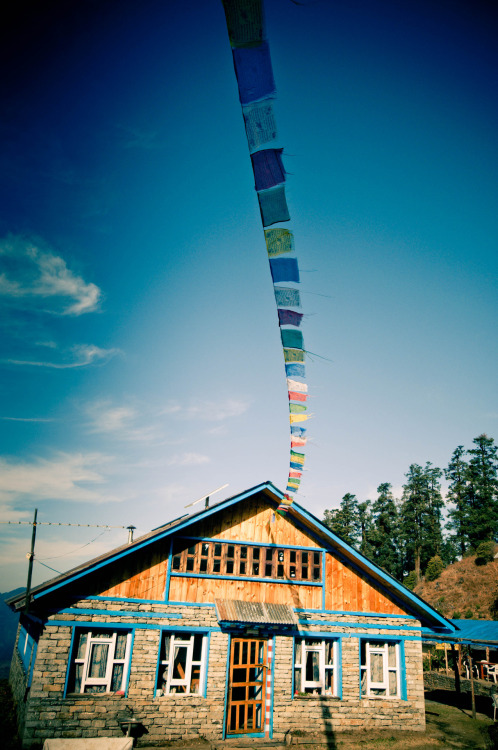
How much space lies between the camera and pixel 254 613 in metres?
13.3

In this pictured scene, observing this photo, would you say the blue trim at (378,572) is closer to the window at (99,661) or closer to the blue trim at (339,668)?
the blue trim at (339,668)

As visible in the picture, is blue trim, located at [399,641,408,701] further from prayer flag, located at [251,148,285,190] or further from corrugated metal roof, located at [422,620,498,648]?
prayer flag, located at [251,148,285,190]

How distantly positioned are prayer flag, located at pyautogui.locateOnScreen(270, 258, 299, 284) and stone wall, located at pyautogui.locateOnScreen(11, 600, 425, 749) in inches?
480

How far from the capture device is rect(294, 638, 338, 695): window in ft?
44.6

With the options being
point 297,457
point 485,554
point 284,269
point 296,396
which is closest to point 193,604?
point 297,457

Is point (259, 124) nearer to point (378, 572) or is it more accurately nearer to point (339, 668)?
point (378, 572)

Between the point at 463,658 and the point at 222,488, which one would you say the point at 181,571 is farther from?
the point at 463,658

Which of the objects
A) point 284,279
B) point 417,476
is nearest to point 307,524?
point 284,279

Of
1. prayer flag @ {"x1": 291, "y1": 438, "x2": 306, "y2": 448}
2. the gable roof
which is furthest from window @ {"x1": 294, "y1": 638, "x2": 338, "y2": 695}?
prayer flag @ {"x1": 291, "y1": 438, "x2": 306, "y2": 448}

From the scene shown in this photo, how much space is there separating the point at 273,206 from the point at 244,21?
127 cm

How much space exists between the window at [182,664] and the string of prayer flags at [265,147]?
1182 centimetres

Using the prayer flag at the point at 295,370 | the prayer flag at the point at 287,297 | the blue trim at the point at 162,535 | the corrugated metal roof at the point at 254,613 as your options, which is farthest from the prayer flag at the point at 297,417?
the corrugated metal roof at the point at 254,613

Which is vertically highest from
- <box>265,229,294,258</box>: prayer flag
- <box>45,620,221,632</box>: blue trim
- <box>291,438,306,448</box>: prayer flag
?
<box>265,229,294,258</box>: prayer flag

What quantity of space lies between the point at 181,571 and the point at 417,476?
194ft
